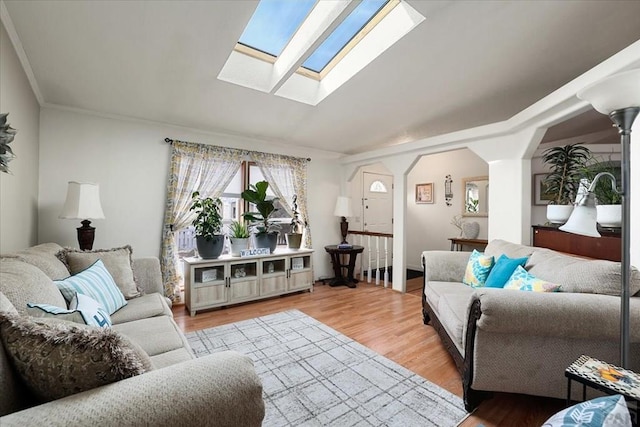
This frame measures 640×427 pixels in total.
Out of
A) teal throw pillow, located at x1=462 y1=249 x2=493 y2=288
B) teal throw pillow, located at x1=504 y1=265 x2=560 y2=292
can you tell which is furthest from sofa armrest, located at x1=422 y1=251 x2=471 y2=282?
teal throw pillow, located at x1=504 y1=265 x2=560 y2=292

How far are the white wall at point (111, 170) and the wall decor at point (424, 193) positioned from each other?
4.12 metres

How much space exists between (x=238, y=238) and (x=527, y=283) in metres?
3.01

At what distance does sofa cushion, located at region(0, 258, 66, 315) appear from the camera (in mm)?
1046

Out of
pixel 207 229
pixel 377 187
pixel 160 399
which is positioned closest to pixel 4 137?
pixel 160 399

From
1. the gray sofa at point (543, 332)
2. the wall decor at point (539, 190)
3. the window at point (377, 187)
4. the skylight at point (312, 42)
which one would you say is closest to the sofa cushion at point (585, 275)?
the gray sofa at point (543, 332)

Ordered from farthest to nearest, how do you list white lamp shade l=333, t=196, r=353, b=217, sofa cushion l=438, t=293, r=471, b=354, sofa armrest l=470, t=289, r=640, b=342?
white lamp shade l=333, t=196, r=353, b=217 < sofa cushion l=438, t=293, r=471, b=354 < sofa armrest l=470, t=289, r=640, b=342

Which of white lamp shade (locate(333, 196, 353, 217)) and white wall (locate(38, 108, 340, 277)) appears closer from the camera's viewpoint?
white wall (locate(38, 108, 340, 277))

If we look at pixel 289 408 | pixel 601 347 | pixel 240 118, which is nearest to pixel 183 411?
pixel 289 408

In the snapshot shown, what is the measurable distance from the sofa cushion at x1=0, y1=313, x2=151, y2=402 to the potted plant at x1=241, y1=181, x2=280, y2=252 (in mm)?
2857

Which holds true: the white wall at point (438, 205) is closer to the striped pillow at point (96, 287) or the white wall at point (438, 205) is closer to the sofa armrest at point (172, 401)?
the striped pillow at point (96, 287)

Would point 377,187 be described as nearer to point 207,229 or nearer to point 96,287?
point 207,229

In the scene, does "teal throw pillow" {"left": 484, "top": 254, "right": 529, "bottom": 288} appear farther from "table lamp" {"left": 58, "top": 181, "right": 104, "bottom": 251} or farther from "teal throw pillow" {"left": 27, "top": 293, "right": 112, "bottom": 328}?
"table lamp" {"left": 58, "top": 181, "right": 104, "bottom": 251}

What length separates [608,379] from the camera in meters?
1.05

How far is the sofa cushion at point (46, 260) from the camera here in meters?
1.55
